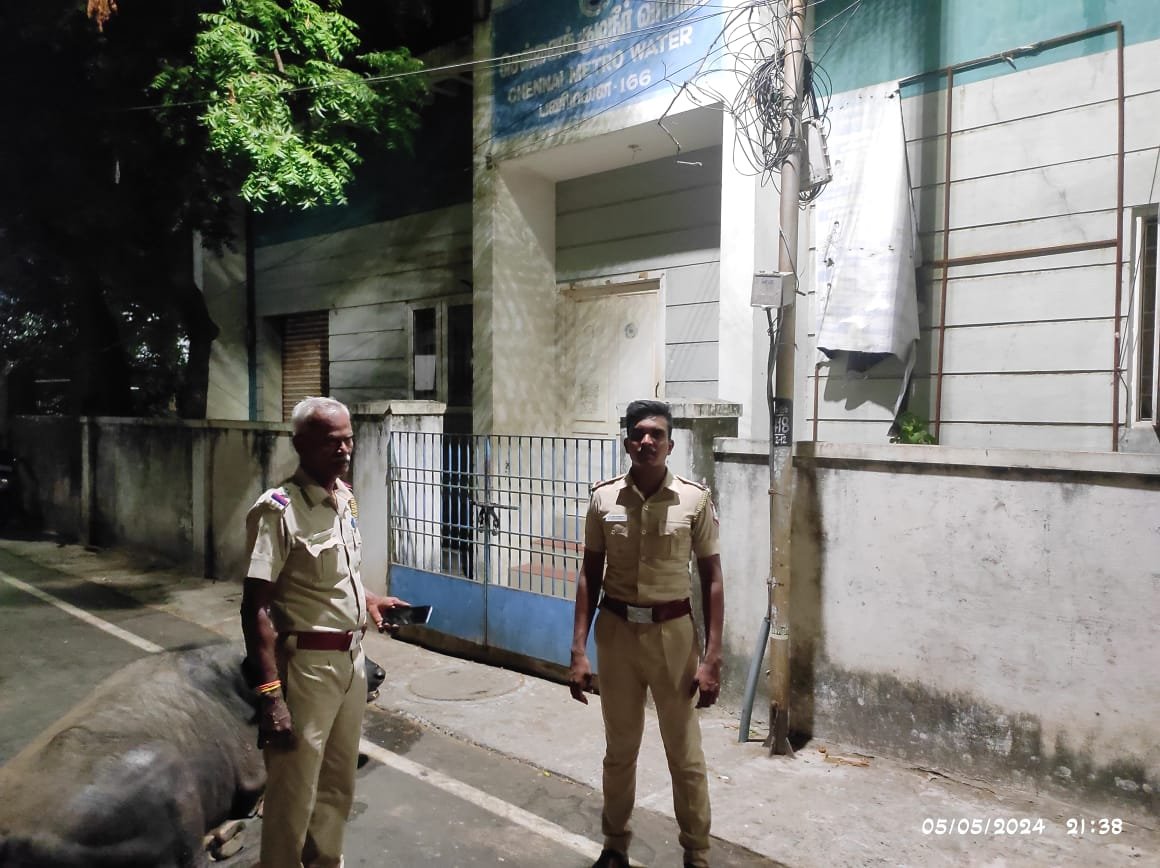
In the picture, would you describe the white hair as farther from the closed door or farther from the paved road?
the closed door

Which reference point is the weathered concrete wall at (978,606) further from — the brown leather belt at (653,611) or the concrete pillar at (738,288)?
the brown leather belt at (653,611)

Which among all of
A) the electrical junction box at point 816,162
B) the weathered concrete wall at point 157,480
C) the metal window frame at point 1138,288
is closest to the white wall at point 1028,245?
the metal window frame at point 1138,288

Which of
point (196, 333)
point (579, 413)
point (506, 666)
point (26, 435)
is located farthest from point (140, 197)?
point (506, 666)

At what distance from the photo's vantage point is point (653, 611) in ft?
10.1

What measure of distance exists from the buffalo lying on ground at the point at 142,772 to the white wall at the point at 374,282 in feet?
20.5

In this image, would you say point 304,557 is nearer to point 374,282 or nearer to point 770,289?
point 770,289

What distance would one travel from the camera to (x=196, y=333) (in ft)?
35.1

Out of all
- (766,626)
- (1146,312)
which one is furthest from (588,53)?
(766,626)

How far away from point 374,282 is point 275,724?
8.34 meters

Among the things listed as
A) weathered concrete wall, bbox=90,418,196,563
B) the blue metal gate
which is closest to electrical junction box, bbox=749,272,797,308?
the blue metal gate

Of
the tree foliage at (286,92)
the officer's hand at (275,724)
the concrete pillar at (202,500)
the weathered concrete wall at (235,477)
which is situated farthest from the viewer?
the concrete pillar at (202,500)

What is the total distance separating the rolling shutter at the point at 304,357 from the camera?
11.3 meters

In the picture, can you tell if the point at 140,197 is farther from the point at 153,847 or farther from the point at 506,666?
the point at 153,847

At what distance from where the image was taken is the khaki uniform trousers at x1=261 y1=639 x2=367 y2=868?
8.67 feet
